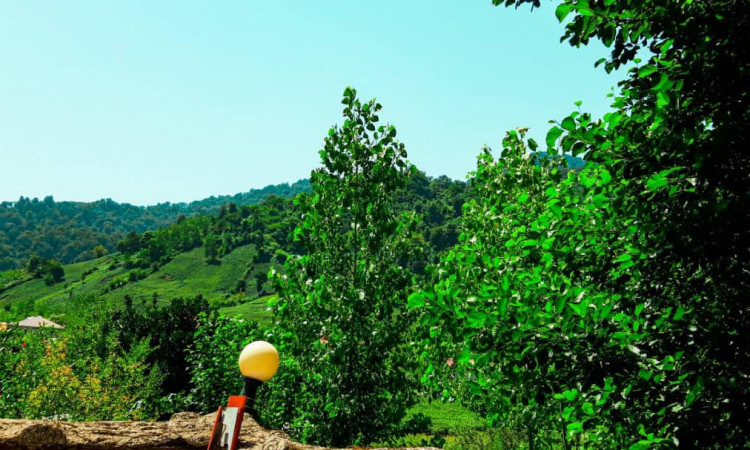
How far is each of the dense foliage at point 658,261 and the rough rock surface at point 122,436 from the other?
2490 mm

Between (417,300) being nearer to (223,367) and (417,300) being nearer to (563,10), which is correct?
(563,10)

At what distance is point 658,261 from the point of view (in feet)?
11.7

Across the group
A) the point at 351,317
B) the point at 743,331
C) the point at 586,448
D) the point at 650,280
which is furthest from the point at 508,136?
the point at 743,331

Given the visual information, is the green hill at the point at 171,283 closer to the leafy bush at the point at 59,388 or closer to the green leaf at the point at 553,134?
the leafy bush at the point at 59,388

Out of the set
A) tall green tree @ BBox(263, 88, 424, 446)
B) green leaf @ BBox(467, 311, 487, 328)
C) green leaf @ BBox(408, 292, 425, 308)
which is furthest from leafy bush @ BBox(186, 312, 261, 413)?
green leaf @ BBox(467, 311, 487, 328)

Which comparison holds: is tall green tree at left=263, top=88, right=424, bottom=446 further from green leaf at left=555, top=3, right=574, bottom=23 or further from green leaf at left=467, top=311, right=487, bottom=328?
green leaf at left=555, top=3, right=574, bottom=23

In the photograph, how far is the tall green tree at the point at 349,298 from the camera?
6.75 m

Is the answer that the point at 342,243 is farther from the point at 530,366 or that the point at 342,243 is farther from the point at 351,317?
the point at 530,366

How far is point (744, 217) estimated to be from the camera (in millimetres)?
3207

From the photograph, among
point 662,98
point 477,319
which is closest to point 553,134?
point 662,98

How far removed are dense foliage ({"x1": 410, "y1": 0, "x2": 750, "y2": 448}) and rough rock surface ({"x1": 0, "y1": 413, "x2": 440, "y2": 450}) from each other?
2.49m

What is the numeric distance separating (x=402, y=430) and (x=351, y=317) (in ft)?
6.72

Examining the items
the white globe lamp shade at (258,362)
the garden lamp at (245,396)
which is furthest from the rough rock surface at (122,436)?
the white globe lamp shade at (258,362)

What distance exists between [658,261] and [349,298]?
149 inches
